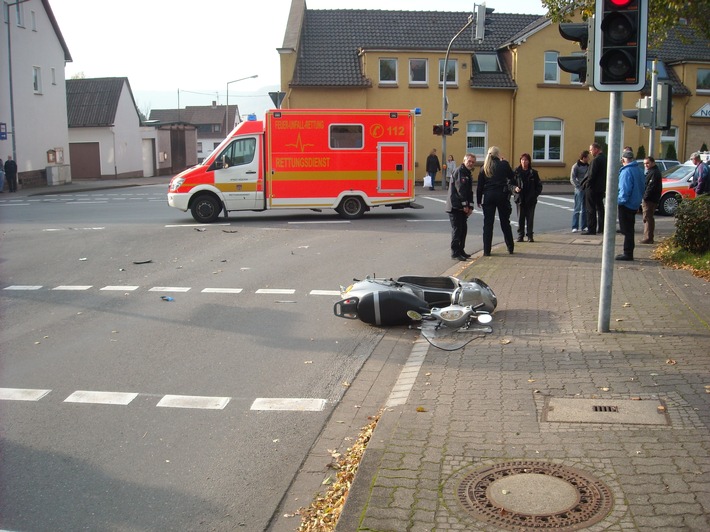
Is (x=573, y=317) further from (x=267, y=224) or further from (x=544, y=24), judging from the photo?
(x=544, y=24)

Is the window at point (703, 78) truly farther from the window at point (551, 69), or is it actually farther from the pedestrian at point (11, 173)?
the pedestrian at point (11, 173)

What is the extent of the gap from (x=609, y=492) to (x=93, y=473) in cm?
319

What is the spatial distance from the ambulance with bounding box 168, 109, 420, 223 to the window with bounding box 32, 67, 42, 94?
26823 mm

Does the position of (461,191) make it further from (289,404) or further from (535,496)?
(535,496)

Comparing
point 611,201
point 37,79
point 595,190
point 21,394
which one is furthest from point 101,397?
point 37,79

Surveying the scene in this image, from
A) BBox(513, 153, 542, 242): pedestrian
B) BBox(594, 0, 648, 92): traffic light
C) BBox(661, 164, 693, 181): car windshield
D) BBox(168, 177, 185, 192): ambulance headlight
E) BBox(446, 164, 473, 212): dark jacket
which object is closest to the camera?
BBox(594, 0, 648, 92): traffic light

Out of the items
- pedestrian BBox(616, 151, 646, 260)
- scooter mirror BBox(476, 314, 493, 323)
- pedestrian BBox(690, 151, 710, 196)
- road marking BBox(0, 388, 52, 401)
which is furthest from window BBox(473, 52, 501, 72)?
road marking BBox(0, 388, 52, 401)

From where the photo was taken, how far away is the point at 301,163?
812 inches

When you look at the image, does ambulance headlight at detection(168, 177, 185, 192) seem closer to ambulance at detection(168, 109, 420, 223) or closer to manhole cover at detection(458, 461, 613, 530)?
ambulance at detection(168, 109, 420, 223)

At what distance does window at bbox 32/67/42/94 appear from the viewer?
141 feet

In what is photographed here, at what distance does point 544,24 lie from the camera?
39.4m

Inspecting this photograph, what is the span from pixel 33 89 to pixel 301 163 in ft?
92.5

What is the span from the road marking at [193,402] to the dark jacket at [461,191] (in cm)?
767

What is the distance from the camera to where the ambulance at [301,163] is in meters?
20.5
